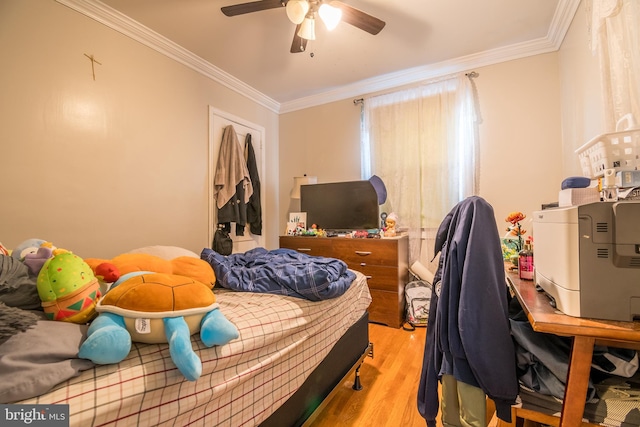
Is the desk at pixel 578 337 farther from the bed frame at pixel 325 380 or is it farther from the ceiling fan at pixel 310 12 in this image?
the ceiling fan at pixel 310 12

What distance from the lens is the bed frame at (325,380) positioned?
40.1 inches

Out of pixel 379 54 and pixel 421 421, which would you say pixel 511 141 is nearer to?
pixel 379 54

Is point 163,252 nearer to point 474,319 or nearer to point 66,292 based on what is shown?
point 66,292

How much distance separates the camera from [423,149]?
9.31 ft

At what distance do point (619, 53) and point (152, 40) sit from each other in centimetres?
314

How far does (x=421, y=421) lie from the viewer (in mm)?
1327

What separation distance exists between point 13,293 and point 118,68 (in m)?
2.10

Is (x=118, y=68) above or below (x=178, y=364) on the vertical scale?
above

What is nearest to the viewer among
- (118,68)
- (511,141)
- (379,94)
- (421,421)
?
(421,421)

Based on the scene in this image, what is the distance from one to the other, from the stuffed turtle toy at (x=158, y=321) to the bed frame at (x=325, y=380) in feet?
1.47

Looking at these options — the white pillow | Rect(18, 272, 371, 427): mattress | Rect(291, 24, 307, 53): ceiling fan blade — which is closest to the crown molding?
Rect(291, 24, 307, 53): ceiling fan blade

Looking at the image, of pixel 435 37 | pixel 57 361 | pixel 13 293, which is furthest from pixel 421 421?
pixel 435 37

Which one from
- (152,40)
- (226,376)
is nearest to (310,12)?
(152,40)

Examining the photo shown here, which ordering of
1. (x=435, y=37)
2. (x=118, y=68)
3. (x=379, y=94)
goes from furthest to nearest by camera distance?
(x=379, y=94) < (x=435, y=37) < (x=118, y=68)
